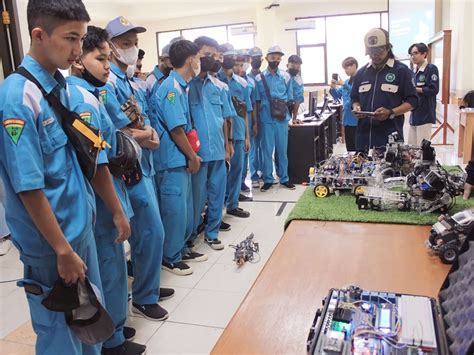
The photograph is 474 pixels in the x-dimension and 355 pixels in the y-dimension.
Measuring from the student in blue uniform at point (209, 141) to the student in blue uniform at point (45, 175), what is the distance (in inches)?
69.8

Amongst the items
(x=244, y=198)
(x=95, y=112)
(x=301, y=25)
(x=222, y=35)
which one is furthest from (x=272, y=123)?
(x=222, y=35)

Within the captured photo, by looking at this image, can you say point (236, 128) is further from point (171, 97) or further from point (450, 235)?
point (450, 235)

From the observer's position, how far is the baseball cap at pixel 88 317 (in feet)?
4.18

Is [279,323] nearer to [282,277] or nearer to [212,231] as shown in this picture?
[282,277]

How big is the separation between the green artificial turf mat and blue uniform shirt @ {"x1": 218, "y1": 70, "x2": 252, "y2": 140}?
2.40 metres

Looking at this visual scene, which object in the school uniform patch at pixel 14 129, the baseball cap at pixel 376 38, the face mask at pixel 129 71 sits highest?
the baseball cap at pixel 376 38

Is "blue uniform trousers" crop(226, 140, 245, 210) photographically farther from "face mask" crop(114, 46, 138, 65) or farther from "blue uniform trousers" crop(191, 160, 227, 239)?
"face mask" crop(114, 46, 138, 65)

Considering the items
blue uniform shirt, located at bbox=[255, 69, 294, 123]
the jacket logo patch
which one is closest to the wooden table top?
the jacket logo patch

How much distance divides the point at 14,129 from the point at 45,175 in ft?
0.51

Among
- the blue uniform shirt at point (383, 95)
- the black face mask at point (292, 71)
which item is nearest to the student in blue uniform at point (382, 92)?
the blue uniform shirt at point (383, 95)

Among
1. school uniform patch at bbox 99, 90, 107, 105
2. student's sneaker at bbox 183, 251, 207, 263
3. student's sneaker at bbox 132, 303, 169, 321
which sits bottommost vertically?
student's sneaker at bbox 183, 251, 207, 263

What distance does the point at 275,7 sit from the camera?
10406mm

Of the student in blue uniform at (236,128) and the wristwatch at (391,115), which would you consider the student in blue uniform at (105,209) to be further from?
the student in blue uniform at (236,128)

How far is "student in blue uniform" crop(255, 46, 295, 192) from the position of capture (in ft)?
16.6
